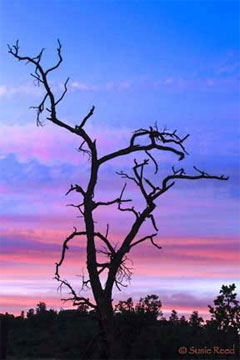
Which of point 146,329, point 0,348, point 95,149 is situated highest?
point 95,149

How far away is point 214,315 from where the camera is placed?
1025 inches

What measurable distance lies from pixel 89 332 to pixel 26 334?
5.82 metres

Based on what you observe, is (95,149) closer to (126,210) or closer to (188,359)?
(126,210)

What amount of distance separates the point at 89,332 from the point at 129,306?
559 centimetres

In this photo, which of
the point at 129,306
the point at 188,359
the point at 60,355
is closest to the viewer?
the point at 188,359

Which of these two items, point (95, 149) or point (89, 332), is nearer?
point (95, 149)

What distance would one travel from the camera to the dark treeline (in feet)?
74.3

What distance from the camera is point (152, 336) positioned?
26.8 metres

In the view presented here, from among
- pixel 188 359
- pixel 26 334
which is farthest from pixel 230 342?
pixel 26 334

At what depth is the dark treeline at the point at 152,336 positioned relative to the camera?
74.3 ft

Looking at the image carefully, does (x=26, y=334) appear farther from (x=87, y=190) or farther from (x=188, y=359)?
(x=87, y=190)

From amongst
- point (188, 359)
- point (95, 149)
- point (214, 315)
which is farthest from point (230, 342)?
point (95, 149)

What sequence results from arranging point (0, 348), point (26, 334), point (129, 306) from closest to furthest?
1. point (0, 348)
2. point (129, 306)
3. point (26, 334)

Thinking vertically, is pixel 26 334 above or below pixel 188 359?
above
